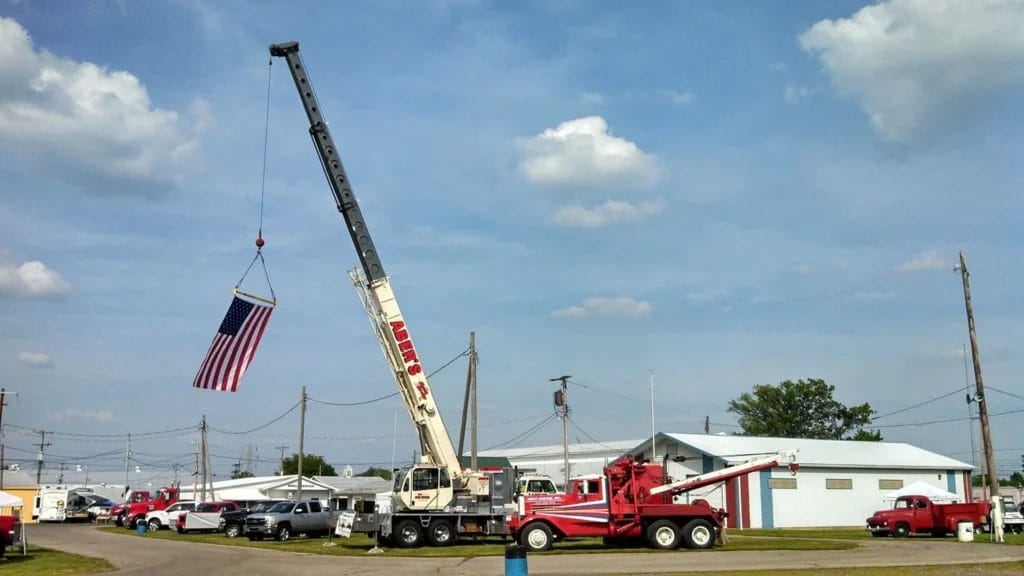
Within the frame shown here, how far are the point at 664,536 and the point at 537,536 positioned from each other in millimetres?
3906

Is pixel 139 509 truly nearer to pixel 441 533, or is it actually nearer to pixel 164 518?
pixel 164 518

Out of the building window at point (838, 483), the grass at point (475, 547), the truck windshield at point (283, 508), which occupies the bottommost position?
the grass at point (475, 547)

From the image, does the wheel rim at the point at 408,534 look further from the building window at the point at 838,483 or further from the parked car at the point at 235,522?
the building window at the point at 838,483

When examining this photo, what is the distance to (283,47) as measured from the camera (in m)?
30.9

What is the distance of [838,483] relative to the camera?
52281 millimetres

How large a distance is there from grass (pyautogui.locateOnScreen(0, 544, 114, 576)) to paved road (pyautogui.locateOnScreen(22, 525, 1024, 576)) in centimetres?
71

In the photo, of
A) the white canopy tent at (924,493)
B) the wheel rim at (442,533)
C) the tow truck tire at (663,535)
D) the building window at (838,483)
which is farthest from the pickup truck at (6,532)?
the building window at (838,483)

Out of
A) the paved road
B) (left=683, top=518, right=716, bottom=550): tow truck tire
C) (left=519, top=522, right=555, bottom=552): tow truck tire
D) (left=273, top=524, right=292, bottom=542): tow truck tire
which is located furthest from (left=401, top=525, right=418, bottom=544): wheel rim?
(left=683, top=518, right=716, bottom=550): tow truck tire

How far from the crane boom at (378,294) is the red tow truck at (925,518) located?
809 inches

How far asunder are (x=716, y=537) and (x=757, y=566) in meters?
7.30

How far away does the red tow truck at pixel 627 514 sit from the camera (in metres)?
28.4

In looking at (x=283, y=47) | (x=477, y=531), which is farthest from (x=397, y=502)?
(x=283, y=47)

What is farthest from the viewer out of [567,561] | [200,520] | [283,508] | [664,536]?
[200,520]

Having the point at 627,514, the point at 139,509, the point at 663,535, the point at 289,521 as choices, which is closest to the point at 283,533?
the point at 289,521
